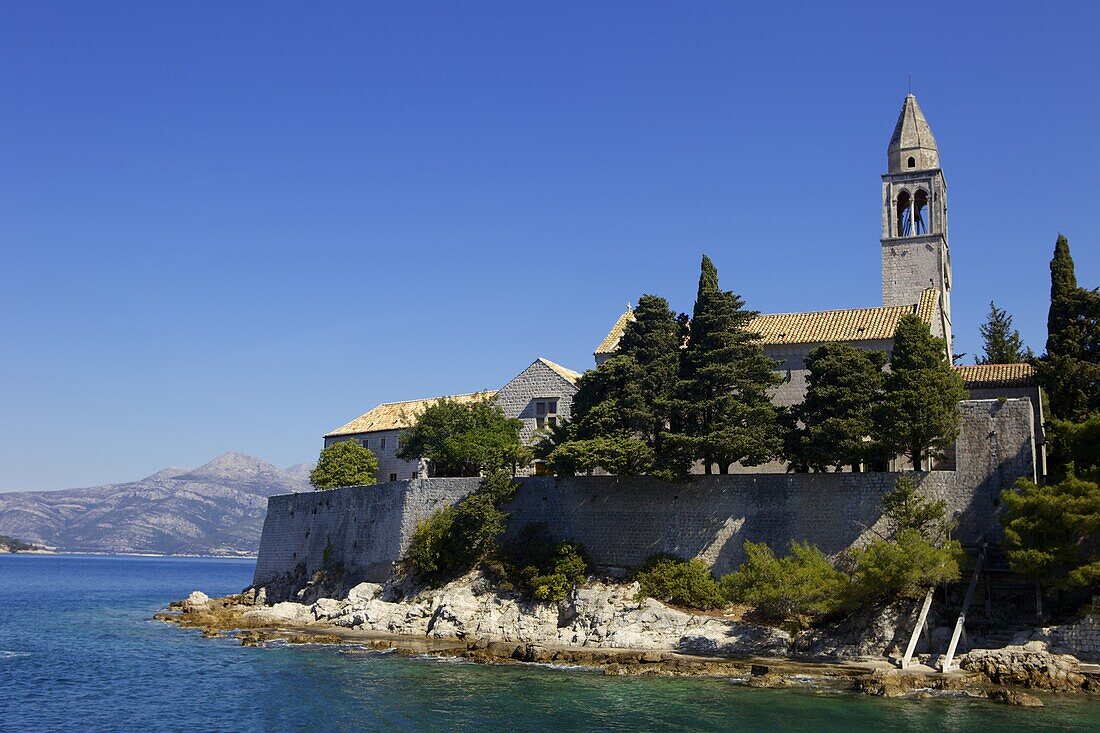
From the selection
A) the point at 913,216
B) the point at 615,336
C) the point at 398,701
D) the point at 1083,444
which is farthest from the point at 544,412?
the point at 1083,444

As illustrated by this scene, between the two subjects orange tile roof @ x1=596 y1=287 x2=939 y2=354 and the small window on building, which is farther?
the small window on building

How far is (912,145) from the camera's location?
4897 centimetres

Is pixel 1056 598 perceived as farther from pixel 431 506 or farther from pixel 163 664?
pixel 163 664

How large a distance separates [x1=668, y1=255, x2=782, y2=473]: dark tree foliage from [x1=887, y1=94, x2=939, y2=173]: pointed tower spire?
13794mm

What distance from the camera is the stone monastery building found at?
4359 cm

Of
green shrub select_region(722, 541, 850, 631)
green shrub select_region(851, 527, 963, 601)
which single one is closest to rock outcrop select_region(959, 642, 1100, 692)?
green shrub select_region(851, 527, 963, 601)

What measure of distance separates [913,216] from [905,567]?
22247 millimetres

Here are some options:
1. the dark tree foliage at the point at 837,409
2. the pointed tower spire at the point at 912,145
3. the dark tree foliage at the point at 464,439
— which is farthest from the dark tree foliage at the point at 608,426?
the pointed tower spire at the point at 912,145

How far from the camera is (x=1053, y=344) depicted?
37.0 meters

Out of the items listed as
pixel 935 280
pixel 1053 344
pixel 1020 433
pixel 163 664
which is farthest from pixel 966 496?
pixel 163 664

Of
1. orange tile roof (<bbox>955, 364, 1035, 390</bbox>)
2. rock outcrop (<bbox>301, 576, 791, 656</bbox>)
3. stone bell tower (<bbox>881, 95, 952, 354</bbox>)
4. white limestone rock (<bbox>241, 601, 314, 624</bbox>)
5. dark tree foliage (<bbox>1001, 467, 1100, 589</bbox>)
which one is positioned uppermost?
stone bell tower (<bbox>881, 95, 952, 354</bbox>)

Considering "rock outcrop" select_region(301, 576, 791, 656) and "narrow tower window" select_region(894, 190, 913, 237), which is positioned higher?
"narrow tower window" select_region(894, 190, 913, 237)

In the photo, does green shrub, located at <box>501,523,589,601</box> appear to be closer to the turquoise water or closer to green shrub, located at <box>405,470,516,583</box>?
green shrub, located at <box>405,470,516,583</box>

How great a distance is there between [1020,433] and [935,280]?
1477 centimetres
